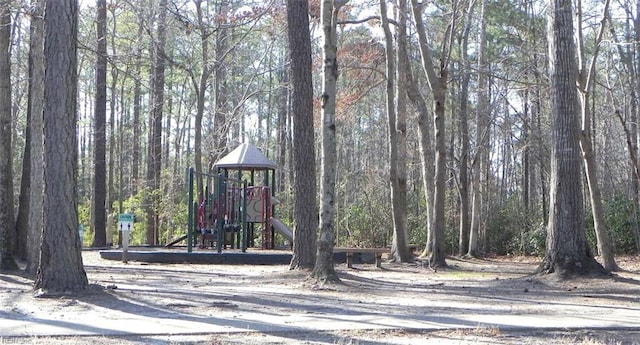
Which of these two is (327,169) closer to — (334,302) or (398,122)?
(334,302)

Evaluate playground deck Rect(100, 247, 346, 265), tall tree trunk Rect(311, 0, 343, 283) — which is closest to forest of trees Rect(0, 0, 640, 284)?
tall tree trunk Rect(311, 0, 343, 283)

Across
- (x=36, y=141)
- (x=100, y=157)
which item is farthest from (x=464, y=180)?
(x=36, y=141)

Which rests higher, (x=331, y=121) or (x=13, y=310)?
(x=331, y=121)

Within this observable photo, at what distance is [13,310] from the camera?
8805 mm

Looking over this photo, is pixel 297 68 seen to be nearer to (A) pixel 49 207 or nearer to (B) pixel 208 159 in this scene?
(A) pixel 49 207

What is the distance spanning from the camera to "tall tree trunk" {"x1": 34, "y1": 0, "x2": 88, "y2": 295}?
32.4ft

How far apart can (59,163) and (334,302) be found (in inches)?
163

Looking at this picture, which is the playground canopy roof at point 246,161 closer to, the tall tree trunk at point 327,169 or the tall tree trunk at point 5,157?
the tall tree trunk at point 5,157

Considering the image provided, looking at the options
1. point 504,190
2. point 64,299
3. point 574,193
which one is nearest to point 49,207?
point 64,299

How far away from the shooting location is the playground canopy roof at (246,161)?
75.1 feet

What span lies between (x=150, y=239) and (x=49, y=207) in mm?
25570

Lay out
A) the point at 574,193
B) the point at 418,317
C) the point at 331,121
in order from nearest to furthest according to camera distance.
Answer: the point at 418,317 < the point at 331,121 < the point at 574,193

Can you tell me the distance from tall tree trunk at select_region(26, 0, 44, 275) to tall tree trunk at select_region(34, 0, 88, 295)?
248 centimetres

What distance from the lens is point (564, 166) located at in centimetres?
1301
